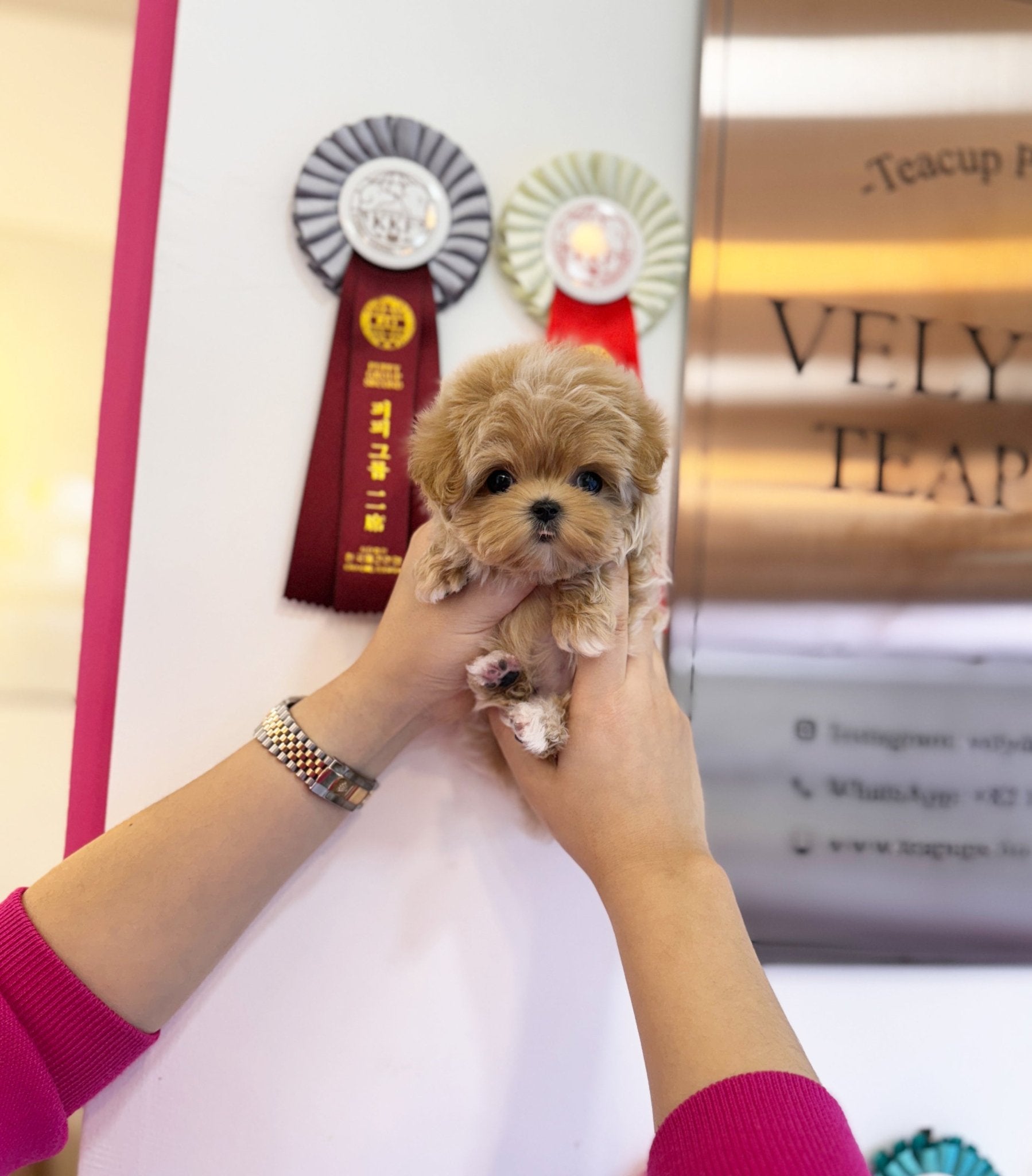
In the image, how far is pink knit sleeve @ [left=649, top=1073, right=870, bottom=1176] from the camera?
2.28 ft

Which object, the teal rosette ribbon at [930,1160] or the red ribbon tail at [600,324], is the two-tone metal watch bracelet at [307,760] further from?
the teal rosette ribbon at [930,1160]

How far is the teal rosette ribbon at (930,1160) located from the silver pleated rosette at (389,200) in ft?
6.41

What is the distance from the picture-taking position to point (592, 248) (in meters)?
1.35

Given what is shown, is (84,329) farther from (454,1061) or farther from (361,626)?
(454,1061)

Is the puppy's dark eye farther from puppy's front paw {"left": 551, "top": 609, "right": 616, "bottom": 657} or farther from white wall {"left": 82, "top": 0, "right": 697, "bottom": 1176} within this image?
white wall {"left": 82, "top": 0, "right": 697, "bottom": 1176}

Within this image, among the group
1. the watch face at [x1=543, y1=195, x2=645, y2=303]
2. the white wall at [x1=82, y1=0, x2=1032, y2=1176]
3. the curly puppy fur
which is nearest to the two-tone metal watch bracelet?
the white wall at [x1=82, y1=0, x2=1032, y2=1176]

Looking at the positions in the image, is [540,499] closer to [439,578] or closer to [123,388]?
[439,578]

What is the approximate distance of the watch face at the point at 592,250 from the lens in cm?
134

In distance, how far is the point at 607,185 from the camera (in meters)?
1.35

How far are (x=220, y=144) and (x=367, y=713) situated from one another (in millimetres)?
1132

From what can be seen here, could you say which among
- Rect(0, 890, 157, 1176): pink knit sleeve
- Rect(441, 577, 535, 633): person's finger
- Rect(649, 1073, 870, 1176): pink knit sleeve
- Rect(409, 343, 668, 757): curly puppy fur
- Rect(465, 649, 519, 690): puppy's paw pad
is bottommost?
Rect(0, 890, 157, 1176): pink knit sleeve

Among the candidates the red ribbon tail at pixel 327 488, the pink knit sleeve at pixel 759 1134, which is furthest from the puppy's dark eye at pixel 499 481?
the pink knit sleeve at pixel 759 1134

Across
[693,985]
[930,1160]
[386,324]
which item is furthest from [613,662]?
[930,1160]

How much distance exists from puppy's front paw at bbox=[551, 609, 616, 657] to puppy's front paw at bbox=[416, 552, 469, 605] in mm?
159
